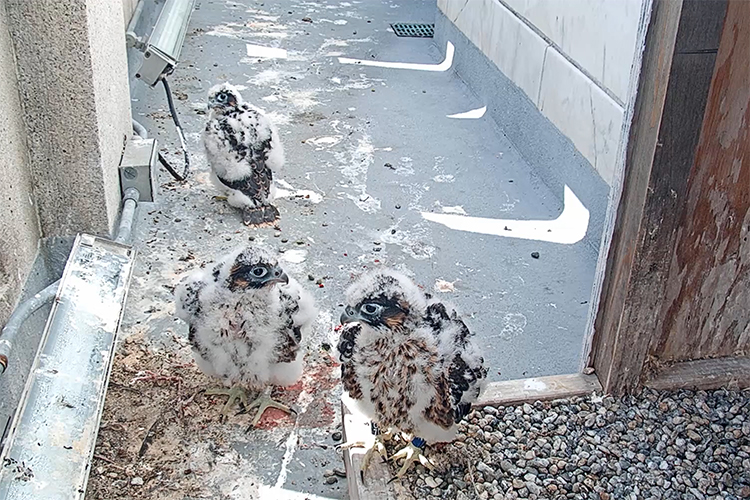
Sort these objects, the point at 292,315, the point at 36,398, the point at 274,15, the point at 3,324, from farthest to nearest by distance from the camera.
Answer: the point at 274,15, the point at 292,315, the point at 3,324, the point at 36,398

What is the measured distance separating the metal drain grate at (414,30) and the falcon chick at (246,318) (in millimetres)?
6237

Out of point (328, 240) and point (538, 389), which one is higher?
point (538, 389)

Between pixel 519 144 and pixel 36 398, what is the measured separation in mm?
4267

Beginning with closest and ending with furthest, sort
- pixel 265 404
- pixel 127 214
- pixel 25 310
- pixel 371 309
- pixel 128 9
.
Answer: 1. pixel 371 309
2. pixel 25 310
3. pixel 265 404
4. pixel 127 214
5. pixel 128 9

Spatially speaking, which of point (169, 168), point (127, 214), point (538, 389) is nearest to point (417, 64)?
point (169, 168)

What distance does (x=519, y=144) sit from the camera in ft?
20.0

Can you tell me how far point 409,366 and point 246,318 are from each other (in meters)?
0.81

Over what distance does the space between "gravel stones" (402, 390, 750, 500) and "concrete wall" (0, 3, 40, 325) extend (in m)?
1.73

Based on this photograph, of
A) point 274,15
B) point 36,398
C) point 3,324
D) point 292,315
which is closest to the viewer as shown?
point 36,398

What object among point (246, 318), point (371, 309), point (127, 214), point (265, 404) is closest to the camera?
point (371, 309)

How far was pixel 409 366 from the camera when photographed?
2635 millimetres

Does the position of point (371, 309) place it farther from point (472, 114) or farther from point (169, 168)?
point (472, 114)

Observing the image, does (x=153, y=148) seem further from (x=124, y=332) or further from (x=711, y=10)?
(x=711, y=10)

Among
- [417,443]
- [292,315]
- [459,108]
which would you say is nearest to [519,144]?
[459,108]
